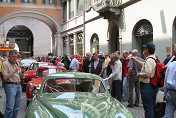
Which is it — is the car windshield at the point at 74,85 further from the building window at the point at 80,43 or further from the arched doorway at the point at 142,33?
the building window at the point at 80,43

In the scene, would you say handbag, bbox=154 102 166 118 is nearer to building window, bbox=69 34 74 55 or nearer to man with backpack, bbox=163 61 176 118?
man with backpack, bbox=163 61 176 118

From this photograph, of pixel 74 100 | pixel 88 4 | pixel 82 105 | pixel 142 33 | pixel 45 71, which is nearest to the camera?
pixel 82 105

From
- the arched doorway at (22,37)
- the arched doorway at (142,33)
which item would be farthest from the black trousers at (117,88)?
the arched doorway at (22,37)

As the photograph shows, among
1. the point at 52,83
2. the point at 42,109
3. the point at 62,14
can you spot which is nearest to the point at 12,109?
the point at 52,83

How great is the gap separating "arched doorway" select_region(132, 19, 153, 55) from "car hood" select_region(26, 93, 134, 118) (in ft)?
34.5

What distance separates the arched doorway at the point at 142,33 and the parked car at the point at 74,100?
10.1 meters

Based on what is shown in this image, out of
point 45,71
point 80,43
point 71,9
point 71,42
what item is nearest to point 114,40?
point 80,43

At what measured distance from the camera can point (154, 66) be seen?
505cm

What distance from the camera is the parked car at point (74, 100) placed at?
4145 millimetres

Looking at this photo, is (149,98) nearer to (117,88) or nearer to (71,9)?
(117,88)

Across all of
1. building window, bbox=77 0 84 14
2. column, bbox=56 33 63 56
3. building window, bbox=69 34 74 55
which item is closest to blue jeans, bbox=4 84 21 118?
building window, bbox=77 0 84 14

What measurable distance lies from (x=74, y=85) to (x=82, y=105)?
116cm

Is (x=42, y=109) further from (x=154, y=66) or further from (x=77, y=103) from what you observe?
(x=154, y=66)

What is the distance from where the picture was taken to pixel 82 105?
175 inches
